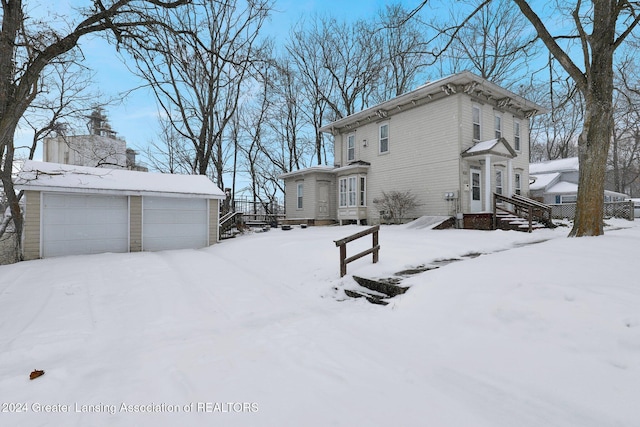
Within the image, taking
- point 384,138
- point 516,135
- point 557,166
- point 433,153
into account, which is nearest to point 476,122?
point 433,153

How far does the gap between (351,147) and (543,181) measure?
1682 centimetres

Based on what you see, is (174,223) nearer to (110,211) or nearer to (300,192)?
(110,211)

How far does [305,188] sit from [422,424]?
17.5 meters

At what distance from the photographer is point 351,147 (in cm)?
1809

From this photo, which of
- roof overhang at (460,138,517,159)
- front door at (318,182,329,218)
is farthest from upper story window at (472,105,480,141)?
front door at (318,182,329,218)

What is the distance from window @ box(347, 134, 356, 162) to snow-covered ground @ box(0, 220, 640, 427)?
13.2 meters

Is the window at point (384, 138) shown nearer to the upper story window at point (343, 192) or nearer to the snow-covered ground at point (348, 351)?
the upper story window at point (343, 192)

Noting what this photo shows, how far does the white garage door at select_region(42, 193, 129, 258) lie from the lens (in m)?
9.58

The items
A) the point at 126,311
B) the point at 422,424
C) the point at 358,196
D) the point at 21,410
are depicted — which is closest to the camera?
the point at 422,424

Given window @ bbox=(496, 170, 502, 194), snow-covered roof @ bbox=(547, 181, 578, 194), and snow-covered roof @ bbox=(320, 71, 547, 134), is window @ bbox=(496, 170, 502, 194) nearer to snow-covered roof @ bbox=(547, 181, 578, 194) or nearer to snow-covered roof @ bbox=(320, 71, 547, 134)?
snow-covered roof @ bbox=(320, 71, 547, 134)

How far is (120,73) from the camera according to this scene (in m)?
14.5

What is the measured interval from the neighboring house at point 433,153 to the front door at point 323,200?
0.06 m

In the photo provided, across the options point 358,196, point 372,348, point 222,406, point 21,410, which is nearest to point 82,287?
point 21,410

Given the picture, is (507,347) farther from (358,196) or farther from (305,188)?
(305,188)
